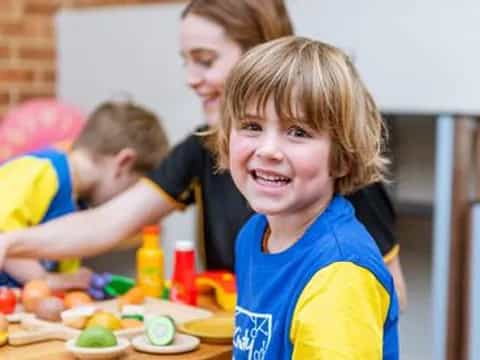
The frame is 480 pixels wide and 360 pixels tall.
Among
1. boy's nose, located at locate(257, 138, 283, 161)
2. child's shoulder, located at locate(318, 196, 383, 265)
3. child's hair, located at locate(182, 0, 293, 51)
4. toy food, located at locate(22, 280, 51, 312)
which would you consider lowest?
toy food, located at locate(22, 280, 51, 312)

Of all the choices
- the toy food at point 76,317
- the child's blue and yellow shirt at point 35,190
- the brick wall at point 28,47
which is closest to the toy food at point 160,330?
the toy food at point 76,317

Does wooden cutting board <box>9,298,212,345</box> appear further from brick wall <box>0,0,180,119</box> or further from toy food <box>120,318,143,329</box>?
brick wall <box>0,0,180,119</box>

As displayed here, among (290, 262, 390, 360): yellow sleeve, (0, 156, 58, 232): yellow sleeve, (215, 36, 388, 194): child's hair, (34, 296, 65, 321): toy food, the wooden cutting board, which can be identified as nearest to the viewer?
(290, 262, 390, 360): yellow sleeve

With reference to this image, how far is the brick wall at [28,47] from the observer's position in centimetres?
350

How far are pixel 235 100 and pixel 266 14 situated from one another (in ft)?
2.02

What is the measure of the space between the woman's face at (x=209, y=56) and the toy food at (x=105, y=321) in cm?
50

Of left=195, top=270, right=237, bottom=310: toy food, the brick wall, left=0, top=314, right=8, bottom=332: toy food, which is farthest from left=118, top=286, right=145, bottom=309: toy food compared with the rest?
the brick wall

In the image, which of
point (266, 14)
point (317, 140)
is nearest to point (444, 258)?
point (266, 14)

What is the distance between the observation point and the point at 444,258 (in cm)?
248

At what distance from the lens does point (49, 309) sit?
1.56 m

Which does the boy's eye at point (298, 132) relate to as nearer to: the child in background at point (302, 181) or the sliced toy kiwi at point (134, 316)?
the child in background at point (302, 181)

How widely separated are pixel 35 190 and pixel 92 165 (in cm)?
21

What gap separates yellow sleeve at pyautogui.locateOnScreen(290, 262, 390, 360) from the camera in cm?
107

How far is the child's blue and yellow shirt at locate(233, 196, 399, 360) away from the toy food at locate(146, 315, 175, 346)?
0.47 ft
